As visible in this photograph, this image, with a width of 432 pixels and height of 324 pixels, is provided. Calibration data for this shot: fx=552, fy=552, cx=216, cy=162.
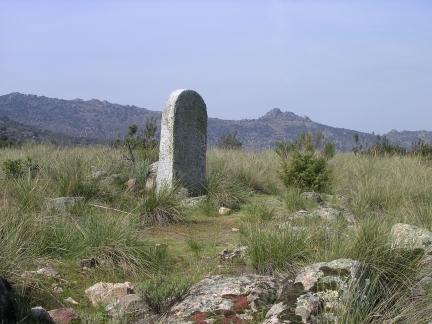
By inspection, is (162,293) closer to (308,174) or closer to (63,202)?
(63,202)

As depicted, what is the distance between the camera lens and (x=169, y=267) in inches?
207

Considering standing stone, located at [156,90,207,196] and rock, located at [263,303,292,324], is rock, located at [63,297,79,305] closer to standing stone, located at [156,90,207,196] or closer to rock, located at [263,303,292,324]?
rock, located at [263,303,292,324]

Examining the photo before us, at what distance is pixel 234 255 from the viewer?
5.19m

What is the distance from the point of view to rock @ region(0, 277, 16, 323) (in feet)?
10.6

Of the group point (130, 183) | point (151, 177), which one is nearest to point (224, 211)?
point (130, 183)

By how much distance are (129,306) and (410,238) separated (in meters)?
2.40

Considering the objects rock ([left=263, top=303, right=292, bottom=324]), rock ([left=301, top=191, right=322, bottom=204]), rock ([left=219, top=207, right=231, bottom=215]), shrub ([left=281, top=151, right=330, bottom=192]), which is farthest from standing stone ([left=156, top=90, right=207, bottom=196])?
rock ([left=263, top=303, right=292, bottom=324])

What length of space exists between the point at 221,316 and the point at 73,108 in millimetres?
108908

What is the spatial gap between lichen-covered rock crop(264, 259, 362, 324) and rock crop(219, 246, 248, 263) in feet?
5.06

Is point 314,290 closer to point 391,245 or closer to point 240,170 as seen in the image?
Result: point 391,245

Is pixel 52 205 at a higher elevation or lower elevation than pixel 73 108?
lower

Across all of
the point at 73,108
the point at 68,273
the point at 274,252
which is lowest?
the point at 68,273

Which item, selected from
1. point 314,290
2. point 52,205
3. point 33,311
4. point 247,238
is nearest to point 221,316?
point 314,290

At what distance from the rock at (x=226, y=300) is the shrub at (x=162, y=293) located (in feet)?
0.51
